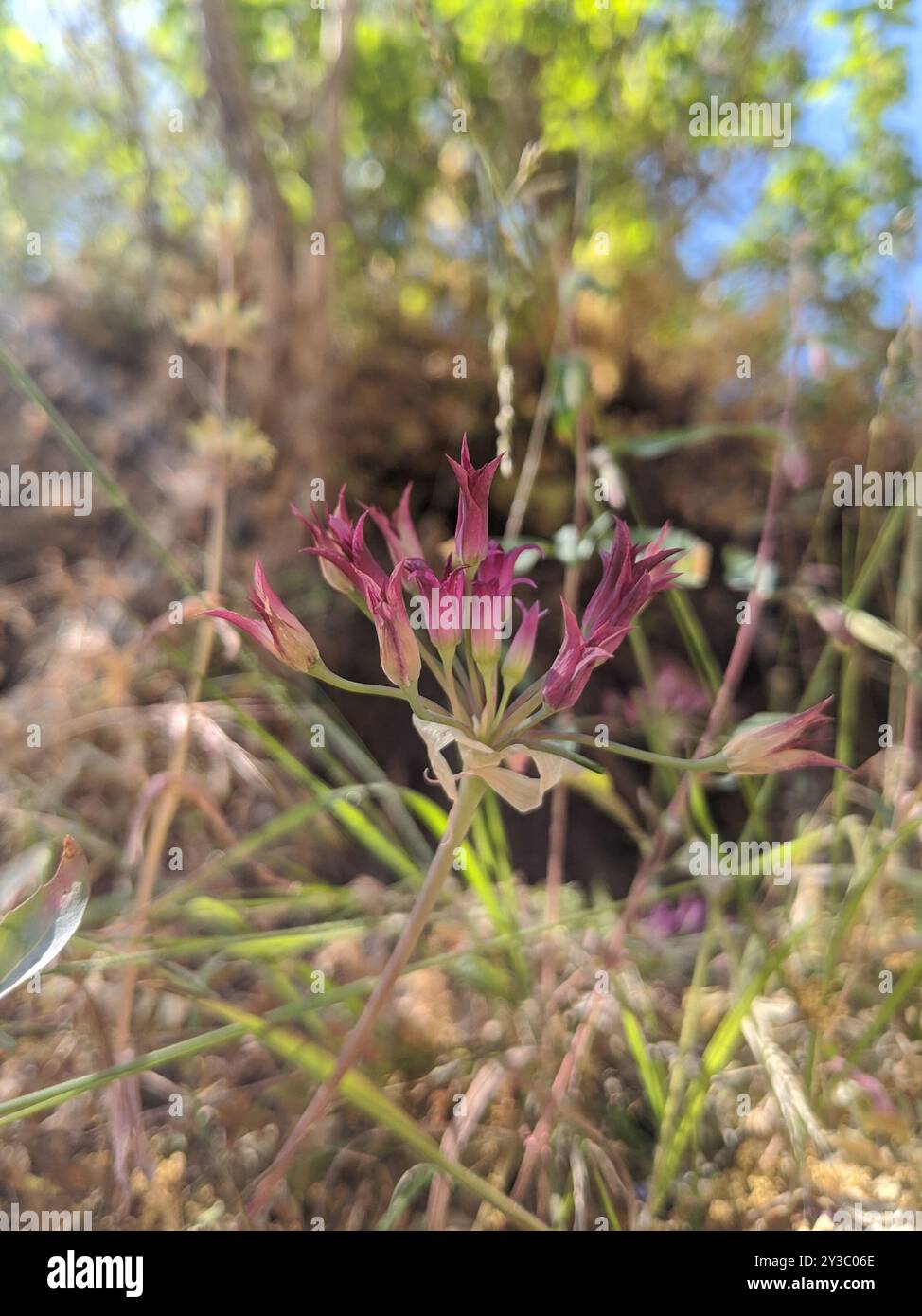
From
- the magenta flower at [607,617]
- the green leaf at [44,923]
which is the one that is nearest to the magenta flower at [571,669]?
the magenta flower at [607,617]

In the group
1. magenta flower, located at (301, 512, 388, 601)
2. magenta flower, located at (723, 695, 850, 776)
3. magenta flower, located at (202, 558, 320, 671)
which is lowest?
magenta flower, located at (723, 695, 850, 776)

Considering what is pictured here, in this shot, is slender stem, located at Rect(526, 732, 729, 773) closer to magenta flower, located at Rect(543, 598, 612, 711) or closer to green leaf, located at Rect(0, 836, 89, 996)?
magenta flower, located at Rect(543, 598, 612, 711)

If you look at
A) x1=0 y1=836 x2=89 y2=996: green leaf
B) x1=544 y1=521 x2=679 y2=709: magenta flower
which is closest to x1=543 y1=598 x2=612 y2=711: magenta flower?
x1=544 y1=521 x2=679 y2=709: magenta flower

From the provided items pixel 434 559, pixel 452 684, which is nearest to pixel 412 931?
pixel 452 684

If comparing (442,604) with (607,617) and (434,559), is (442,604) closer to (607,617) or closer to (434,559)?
(607,617)

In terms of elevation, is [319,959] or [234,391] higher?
[234,391]

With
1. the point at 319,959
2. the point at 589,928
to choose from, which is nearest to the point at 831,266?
the point at 589,928
